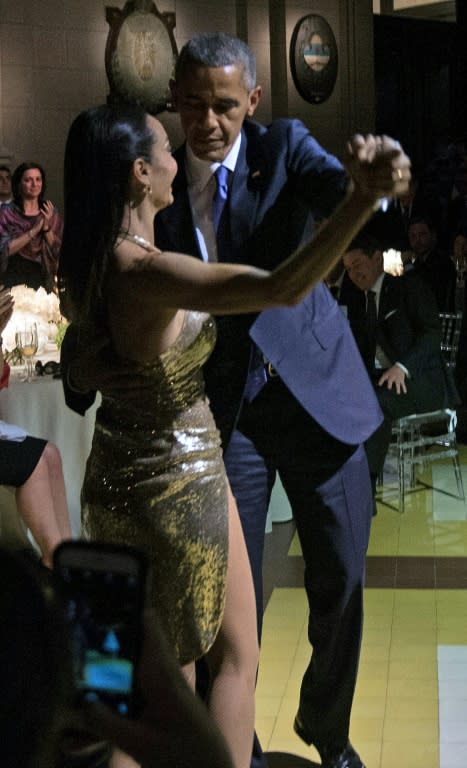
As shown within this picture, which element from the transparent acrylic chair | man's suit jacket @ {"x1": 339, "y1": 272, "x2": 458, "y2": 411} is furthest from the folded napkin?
the transparent acrylic chair

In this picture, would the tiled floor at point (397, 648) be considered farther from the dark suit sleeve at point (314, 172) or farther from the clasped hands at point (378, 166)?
the clasped hands at point (378, 166)

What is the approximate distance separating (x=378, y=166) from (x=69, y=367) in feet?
2.66

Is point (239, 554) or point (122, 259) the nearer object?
point (122, 259)

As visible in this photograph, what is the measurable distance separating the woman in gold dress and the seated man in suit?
12.4 ft

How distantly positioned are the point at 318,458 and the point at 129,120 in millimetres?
1109

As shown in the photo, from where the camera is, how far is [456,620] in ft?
A: 14.4

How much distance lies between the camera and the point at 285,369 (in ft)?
9.11

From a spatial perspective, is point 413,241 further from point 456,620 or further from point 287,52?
point 456,620

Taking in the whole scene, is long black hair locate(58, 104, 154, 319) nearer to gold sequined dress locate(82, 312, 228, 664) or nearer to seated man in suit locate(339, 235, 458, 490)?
gold sequined dress locate(82, 312, 228, 664)

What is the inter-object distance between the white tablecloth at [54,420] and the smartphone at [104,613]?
4.09 meters

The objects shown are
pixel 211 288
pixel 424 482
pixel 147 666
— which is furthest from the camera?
pixel 424 482

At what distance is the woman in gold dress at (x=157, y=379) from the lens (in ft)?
6.72

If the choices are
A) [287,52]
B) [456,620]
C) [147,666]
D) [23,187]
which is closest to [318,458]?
[456,620]

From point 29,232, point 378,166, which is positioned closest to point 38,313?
point 29,232
